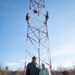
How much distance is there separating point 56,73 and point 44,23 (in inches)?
687

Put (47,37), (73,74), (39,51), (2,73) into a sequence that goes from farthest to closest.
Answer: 1. (73,74)
2. (2,73)
3. (47,37)
4. (39,51)

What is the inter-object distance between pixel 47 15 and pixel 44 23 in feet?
2.50

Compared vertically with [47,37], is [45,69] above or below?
below

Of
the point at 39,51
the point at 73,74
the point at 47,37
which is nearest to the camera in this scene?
the point at 39,51

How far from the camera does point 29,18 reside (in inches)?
492

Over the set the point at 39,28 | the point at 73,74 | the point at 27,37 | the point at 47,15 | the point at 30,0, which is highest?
the point at 30,0

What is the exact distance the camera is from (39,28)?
12953mm

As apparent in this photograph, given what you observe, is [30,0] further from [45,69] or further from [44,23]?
[45,69]

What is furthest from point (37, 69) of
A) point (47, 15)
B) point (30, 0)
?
point (30, 0)

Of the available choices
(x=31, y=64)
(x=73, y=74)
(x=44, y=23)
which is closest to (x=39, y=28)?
(x=44, y=23)

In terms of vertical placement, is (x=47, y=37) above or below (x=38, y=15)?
below

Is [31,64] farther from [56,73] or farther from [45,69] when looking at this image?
[56,73]

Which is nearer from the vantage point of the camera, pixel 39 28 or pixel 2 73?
pixel 39 28

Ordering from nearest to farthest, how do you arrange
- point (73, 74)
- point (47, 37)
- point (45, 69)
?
point (45, 69)
point (47, 37)
point (73, 74)
